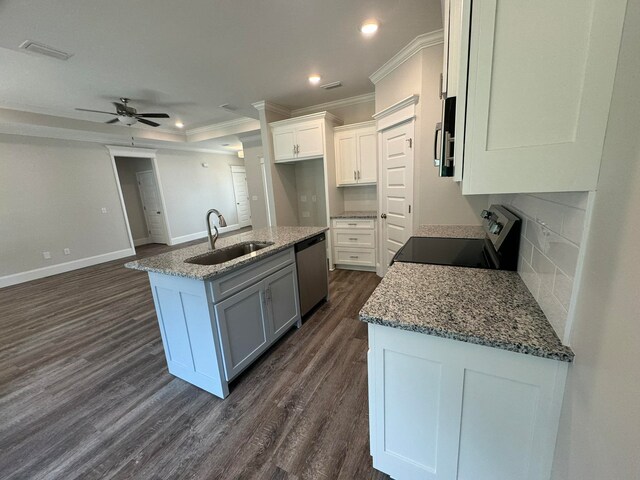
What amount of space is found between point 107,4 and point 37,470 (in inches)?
117

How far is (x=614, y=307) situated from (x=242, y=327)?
1866 mm

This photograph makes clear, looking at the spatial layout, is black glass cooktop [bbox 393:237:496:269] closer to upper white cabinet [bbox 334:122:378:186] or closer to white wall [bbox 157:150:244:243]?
upper white cabinet [bbox 334:122:378:186]

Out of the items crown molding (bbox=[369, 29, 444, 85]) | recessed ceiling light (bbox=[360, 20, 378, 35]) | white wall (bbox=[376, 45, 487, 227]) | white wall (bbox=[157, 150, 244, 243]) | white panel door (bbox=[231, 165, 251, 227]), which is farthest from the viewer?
white panel door (bbox=[231, 165, 251, 227])

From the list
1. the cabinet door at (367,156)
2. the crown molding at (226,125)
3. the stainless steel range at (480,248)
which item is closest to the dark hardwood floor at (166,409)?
the stainless steel range at (480,248)

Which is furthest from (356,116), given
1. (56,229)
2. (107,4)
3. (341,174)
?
(56,229)

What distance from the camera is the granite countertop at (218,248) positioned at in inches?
62.6

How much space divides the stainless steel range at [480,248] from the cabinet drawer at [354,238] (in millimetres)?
1790

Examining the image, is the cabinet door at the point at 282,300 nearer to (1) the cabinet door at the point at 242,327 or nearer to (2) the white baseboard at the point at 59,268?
(1) the cabinet door at the point at 242,327

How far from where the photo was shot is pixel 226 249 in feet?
7.35

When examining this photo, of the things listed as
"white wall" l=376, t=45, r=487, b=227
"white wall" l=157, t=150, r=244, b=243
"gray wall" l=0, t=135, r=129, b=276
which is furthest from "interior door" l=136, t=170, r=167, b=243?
"white wall" l=376, t=45, r=487, b=227

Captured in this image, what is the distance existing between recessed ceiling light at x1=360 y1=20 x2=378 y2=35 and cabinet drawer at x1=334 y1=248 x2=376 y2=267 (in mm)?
2635

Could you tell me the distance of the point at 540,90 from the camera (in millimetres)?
655

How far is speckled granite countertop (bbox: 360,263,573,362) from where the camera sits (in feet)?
2.57

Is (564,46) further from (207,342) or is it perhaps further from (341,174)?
(341,174)
